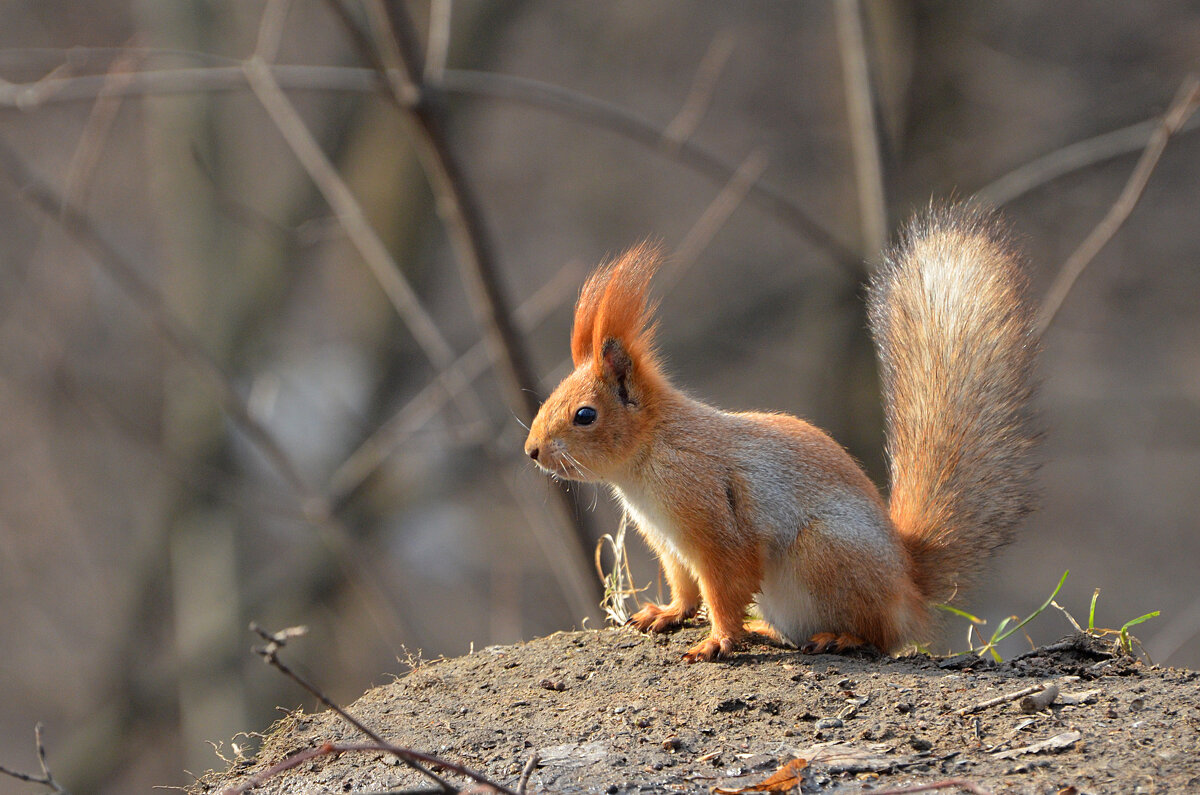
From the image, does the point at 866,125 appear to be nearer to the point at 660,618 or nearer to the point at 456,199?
the point at 456,199

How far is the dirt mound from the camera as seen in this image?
1704 mm

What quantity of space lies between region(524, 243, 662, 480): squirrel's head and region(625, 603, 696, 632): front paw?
37 cm

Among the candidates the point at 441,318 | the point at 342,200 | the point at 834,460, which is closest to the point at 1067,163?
the point at 834,460

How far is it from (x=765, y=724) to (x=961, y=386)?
110 centimetres

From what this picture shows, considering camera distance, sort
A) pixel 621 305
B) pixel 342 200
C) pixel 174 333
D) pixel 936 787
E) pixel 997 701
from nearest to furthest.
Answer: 1. pixel 936 787
2. pixel 997 701
3. pixel 621 305
4. pixel 342 200
5. pixel 174 333

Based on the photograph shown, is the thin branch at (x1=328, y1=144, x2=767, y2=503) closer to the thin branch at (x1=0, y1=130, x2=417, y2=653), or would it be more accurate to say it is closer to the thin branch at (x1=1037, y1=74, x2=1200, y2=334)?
the thin branch at (x1=0, y1=130, x2=417, y2=653)

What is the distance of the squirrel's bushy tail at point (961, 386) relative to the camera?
258 centimetres

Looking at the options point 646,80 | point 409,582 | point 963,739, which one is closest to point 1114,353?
point 646,80

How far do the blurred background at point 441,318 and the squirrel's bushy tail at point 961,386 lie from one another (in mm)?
2350

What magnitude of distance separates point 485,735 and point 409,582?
5858 millimetres

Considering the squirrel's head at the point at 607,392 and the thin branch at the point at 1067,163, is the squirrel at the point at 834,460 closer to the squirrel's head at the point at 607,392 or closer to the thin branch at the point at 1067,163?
the squirrel's head at the point at 607,392

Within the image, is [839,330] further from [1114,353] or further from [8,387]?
[8,387]

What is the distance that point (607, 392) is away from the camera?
2541 millimetres

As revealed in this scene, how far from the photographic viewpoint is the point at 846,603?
2.37 metres
